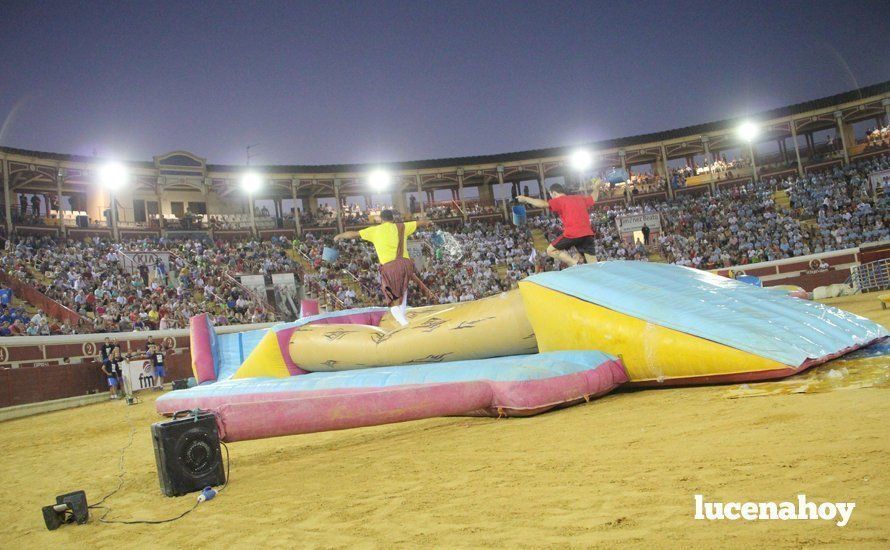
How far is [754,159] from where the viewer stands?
37.8 meters

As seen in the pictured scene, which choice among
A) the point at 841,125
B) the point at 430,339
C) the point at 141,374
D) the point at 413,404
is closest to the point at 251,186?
the point at 141,374

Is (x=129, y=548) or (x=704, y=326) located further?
(x=704, y=326)

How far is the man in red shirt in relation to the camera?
7.19 meters

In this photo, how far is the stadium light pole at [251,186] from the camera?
108 feet

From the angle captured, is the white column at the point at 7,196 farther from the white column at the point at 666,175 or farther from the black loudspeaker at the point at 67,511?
the white column at the point at 666,175

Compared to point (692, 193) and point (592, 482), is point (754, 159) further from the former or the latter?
point (592, 482)

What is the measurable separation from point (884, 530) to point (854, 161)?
41.3 m

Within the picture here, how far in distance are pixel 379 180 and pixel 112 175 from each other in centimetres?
1476

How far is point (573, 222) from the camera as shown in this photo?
7.20 metres

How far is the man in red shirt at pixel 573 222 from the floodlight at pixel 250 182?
28.9 meters

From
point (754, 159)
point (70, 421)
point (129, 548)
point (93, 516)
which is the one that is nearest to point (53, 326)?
point (70, 421)

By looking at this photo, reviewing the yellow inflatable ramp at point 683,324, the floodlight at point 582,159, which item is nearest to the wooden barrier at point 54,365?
the yellow inflatable ramp at point 683,324

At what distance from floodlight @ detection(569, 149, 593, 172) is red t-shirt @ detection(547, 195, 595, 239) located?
107ft

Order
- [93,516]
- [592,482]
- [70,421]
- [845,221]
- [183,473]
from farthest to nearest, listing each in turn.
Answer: [845,221]
[70,421]
[183,473]
[93,516]
[592,482]
